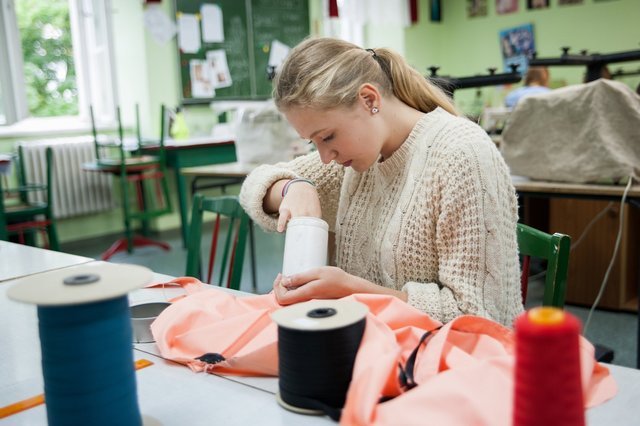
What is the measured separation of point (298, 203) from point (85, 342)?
748 millimetres

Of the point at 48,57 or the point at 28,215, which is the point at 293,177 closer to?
the point at 28,215

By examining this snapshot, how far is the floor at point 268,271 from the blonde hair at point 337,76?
1.42 meters

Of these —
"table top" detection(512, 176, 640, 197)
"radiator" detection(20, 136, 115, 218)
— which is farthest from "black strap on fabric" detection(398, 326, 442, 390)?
"radiator" detection(20, 136, 115, 218)

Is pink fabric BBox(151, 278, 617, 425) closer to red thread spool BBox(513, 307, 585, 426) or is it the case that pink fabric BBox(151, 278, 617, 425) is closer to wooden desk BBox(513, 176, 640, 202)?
red thread spool BBox(513, 307, 585, 426)

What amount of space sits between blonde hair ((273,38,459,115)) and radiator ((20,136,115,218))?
383 centimetres

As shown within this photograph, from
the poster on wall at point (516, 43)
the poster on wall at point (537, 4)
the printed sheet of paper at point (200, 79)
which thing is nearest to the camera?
the printed sheet of paper at point (200, 79)

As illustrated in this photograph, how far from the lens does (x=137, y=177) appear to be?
452cm

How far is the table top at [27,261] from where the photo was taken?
1571 millimetres

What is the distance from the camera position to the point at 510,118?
2.64 m

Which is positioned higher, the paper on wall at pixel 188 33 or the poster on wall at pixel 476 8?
the poster on wall at pixel 476 8

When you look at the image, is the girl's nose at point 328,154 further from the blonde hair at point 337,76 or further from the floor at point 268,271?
the floor at point 268,271

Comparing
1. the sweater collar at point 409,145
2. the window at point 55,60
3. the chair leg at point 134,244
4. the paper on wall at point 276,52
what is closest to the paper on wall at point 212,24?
the paper on wall at point 276,52

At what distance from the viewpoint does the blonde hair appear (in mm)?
1191

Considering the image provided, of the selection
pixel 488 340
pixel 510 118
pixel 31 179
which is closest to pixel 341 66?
pixel 488 340
